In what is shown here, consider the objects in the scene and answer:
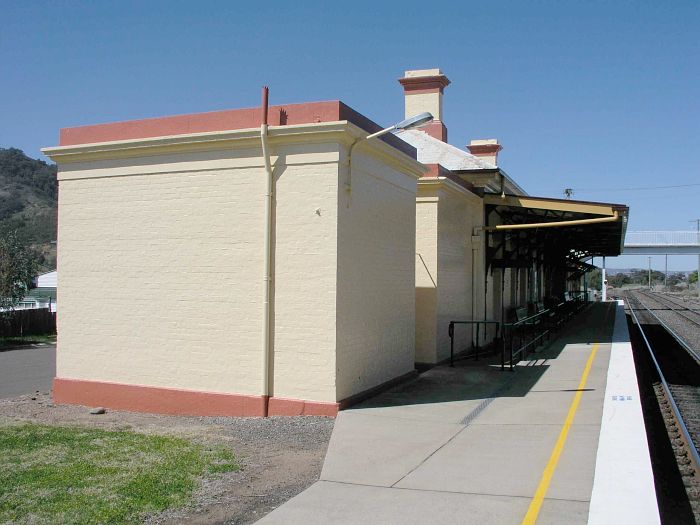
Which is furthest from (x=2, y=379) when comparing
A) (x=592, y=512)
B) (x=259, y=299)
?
(x=592, y=512)

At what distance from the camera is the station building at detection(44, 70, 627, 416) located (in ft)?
31.8

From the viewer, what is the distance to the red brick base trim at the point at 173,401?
31.8ft

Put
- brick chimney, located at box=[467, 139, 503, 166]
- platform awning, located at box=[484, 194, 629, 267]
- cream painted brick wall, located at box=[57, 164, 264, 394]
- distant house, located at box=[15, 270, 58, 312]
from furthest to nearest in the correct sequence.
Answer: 1. distant house, located at box=[15, 270, 58, 312]
2. brick chimney, located at box=[467, 139, 503, 166]
3. platform awning, located at box=[484, 194, 629, 267]
4. cream painted brick wall, located at box=[57, 164, 264, 394]

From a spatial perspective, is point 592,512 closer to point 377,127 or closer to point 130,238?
point 377,127

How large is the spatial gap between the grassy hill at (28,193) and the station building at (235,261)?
90.3 metres

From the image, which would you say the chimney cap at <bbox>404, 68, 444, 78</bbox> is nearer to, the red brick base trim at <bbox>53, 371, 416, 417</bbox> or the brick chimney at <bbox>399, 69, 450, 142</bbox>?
the brick chimney at <bbox>399, 69, 450, 142</bbox>

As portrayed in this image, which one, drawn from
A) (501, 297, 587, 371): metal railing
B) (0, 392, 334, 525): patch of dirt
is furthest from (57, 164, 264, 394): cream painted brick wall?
(501, 297, 587, 371): metal railing

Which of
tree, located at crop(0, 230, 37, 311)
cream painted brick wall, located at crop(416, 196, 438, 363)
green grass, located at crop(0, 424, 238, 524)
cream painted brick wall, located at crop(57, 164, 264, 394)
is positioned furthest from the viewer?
tree, located at crop(0, 230, 37, 311)

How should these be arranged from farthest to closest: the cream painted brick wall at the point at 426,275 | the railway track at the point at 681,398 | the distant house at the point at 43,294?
the distant house at the point at 43,294 < the cream painted brick wall at the point at 426,275 < the railway track at the point at 681,398

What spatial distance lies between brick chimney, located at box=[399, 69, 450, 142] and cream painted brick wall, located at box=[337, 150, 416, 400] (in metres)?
8.25

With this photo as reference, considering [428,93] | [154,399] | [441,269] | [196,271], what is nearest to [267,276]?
[196,271]

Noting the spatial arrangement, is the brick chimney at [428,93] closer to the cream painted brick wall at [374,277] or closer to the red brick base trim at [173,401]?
the cream painted brick wall at [374,277]

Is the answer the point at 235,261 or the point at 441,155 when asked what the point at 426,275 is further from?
the point at 235,261

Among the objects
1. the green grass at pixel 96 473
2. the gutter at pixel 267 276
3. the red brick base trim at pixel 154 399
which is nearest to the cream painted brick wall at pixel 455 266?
the gutter at pixel 267 276
